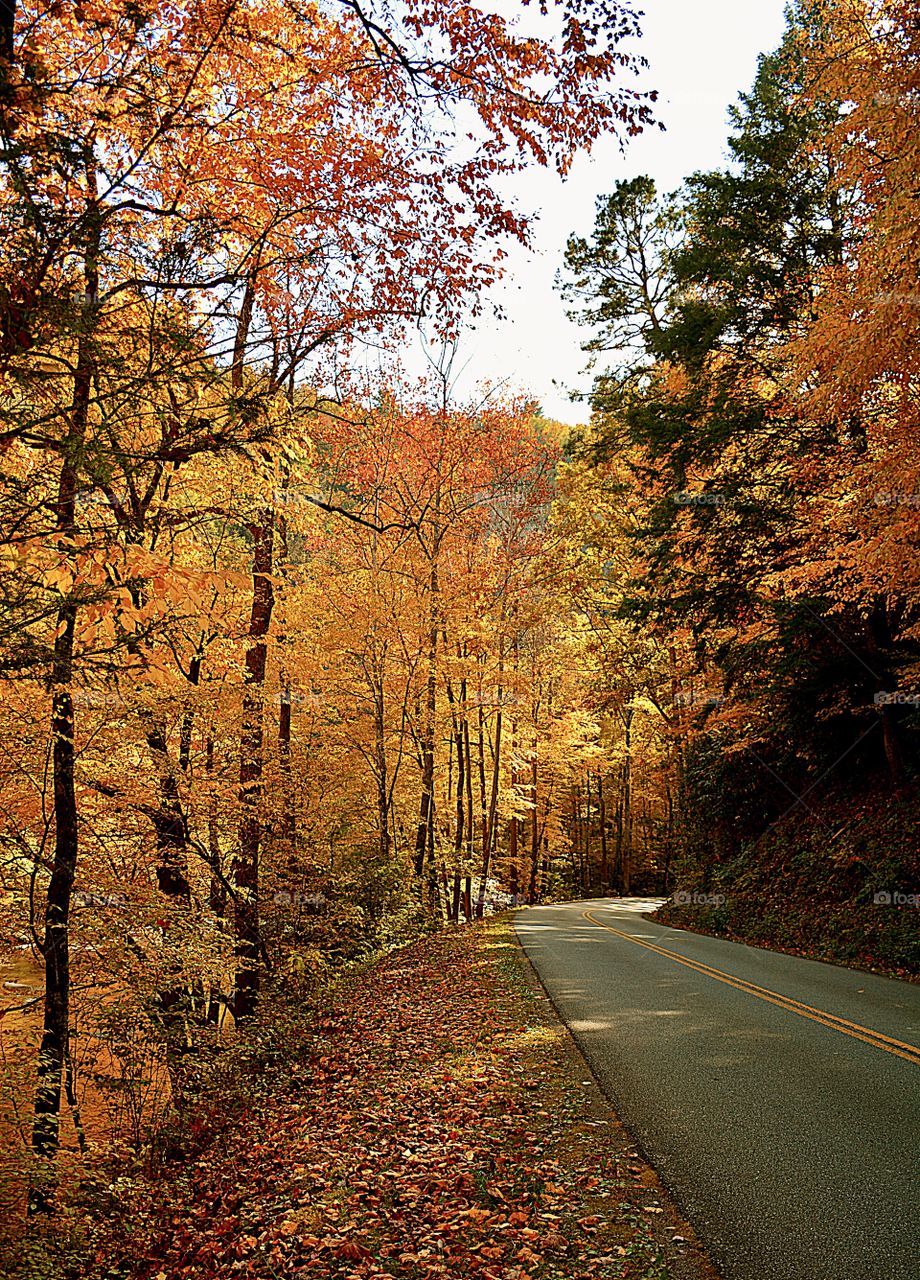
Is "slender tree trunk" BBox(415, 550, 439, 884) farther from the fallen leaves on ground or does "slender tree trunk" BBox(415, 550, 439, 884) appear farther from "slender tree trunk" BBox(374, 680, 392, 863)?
the fallen leaves on ground

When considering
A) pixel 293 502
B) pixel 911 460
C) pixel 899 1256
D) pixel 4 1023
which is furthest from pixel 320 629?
pixel 899 1256

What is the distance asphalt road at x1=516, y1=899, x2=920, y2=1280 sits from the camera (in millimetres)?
4016

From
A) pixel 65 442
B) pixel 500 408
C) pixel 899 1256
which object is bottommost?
pixel 899 1256

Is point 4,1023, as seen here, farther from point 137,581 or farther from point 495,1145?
point 137,581

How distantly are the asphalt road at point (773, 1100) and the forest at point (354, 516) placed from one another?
12.5 ft

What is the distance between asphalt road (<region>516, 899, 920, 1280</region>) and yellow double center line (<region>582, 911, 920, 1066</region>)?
21mm

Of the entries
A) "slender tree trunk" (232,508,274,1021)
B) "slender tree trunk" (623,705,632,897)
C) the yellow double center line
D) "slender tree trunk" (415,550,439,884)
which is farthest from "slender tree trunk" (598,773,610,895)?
"slender tree trunk" (232,508,274,1021)

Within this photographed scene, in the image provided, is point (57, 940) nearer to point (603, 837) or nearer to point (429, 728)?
point (429, 728)

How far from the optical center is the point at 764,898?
58.3 feet

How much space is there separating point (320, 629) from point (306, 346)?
857 centimetres

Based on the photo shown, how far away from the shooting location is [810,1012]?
8547 mm

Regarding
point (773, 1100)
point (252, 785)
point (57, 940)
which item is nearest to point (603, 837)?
point (252, 785)

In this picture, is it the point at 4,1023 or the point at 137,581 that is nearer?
the point at 137,581

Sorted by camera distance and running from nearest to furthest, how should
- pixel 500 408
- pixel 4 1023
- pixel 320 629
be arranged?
pixel 4 1023 < pixel 320 629 < pixel 500 408
